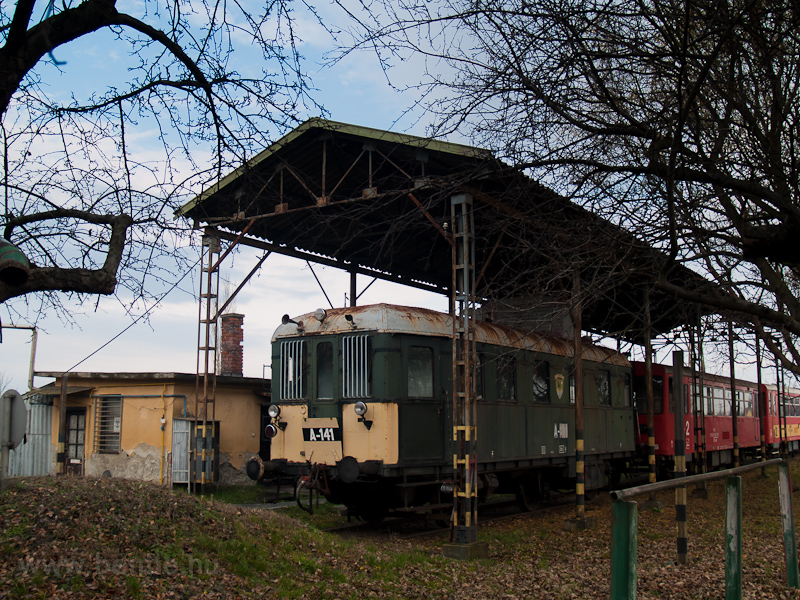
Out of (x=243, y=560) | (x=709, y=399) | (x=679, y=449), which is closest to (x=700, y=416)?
(x=709, y=399)

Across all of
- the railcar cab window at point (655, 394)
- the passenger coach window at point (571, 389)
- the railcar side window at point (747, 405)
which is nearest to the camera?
the passenger coach window at point (571, 389)

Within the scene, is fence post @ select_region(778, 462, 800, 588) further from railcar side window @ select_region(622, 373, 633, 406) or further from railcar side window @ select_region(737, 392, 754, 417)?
railcar side window @ select_region(737, 392, 754, 417)

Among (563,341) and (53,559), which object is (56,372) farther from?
(53,559)

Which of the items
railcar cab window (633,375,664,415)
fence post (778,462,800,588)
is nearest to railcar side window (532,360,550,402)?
railcar cab window (633,375,664,415)

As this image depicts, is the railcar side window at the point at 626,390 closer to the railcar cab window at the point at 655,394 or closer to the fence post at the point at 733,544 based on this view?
the railcar cab window at the point at 655,394

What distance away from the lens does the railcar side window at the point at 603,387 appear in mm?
17844

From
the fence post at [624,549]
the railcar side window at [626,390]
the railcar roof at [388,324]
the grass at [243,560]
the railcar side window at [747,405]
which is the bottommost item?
the grass at [243,560]

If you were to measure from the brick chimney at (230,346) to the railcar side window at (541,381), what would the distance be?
867cm

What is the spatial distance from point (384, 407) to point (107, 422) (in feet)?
33.5

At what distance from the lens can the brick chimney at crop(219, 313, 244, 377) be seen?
2025cm

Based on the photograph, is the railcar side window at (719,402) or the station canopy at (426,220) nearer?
the station canopy at (426,220)

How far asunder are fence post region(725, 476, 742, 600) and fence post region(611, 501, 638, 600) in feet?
7.94

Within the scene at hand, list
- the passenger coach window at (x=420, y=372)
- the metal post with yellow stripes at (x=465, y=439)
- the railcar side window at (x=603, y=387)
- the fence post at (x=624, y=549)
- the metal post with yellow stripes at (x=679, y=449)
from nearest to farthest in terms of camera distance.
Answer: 1. the fence post at (x=624, y=549)
2. the metal post with yellow stripes at (x=679, y=449)
3. the metal post with yellow stripes at (x=465, y=439)
4. the passenger coach window at (x=420, y=372)
5. the railcar side window at (x=603, y=387)

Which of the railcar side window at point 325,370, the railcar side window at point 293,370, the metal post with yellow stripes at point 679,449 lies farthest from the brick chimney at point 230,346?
the metal post with yellow stripes at point 679,449
